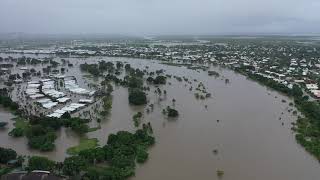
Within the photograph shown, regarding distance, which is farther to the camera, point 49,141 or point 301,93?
point 301,93

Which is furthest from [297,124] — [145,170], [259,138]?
[145,170]

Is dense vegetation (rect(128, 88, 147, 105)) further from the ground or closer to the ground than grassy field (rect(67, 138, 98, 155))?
further from the ground

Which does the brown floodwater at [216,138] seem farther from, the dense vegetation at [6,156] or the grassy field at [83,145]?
the dense vegetation at [6,156]

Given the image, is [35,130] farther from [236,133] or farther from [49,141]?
[236,133]

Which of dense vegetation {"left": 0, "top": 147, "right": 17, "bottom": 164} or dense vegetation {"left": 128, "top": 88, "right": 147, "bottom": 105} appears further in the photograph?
dense vegetation {"left": 128, "top": 88, "right": 147, "bottom": 105}

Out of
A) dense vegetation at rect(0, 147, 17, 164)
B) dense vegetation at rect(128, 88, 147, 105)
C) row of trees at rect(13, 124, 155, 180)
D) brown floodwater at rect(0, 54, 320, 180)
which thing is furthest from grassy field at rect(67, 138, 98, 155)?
dense vegetation at rect(128, 88, 147, 105)

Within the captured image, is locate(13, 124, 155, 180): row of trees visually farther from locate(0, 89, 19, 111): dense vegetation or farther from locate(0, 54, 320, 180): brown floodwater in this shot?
→ locate(0, 89, 19, 111): dense vegetation

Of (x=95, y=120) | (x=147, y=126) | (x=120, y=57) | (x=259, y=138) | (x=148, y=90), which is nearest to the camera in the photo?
(x=259, y=138)

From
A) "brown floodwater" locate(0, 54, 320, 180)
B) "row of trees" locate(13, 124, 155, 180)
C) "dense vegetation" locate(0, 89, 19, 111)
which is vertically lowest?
"brown floodwater" locate(0, 54, 320, 180)
